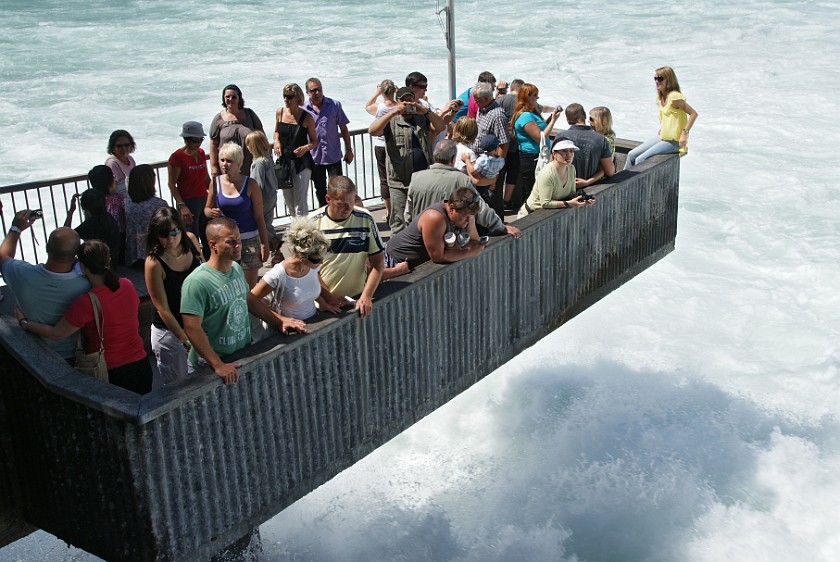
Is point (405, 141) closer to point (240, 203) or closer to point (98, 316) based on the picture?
point (240, 203)

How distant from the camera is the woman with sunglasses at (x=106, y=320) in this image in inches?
225

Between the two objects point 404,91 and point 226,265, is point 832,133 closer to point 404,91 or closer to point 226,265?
point 404,91

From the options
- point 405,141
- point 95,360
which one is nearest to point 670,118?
point 405,141

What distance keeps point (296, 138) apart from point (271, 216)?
96 cm

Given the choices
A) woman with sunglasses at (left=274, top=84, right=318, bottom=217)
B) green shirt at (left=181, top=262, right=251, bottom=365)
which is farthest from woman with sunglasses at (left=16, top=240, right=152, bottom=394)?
woman with sunglasses at (left=274, top=84, right=318, bottom=217)

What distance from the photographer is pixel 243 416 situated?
5863mm

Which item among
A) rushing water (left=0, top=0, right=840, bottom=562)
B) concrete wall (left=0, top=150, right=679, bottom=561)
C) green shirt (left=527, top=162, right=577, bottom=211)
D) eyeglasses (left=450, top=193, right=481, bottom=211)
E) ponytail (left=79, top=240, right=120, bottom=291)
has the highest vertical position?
ponytail (left=79, top=240, right=120, bottom=291)

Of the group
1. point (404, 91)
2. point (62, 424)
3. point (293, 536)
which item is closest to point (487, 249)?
point (404, 91)

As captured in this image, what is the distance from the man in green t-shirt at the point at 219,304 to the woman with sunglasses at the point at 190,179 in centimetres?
277

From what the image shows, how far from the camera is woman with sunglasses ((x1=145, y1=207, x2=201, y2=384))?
231 inches

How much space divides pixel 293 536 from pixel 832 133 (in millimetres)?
23425

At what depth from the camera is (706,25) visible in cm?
4428

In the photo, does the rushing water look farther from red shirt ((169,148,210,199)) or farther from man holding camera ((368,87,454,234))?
man holding camera ((368,87,454,234))

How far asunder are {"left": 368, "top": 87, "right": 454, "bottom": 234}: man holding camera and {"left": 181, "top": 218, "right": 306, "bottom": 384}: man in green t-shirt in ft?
12.0
